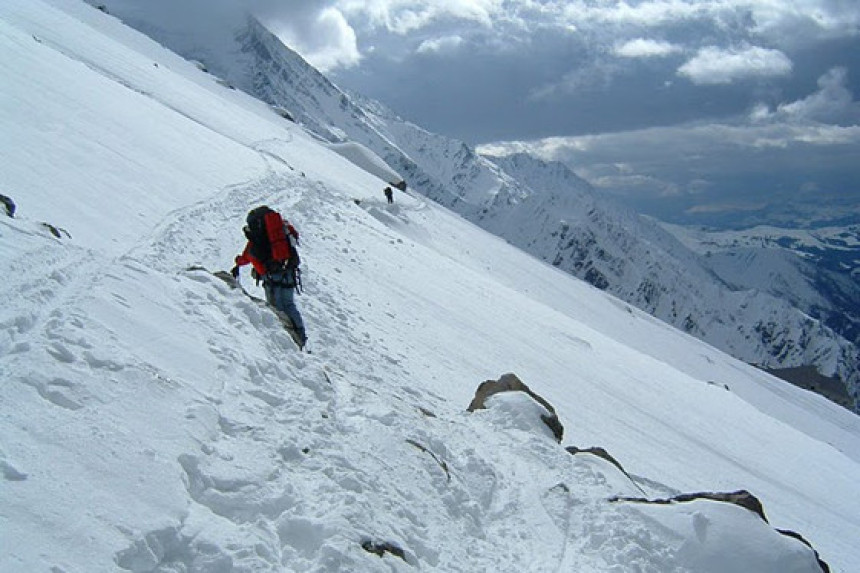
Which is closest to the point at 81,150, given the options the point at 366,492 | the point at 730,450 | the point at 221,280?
the point at 221,280

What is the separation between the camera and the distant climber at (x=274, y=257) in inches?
396

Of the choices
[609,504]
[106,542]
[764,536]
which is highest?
[764,536]

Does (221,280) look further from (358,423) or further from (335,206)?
(335,206)

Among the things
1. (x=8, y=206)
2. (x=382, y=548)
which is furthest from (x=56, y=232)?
(x=382, y=548)

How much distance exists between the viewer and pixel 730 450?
1858 cm

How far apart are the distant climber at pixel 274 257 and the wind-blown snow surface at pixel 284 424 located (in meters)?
0.85

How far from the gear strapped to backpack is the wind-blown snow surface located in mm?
946

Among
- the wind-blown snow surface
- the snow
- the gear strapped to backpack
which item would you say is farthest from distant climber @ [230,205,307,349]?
the snow

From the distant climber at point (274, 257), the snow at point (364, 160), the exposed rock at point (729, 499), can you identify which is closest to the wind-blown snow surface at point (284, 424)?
the exposed rock at point (729, 499)

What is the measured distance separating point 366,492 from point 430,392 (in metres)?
5.14

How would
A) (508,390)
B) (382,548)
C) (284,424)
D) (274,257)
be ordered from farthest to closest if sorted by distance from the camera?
(508,390) < (274,257) < (284,424) < (382,548)

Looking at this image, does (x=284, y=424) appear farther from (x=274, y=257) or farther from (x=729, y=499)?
(x=729, y=499)

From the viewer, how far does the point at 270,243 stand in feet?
33.0

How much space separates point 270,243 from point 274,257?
234mm
